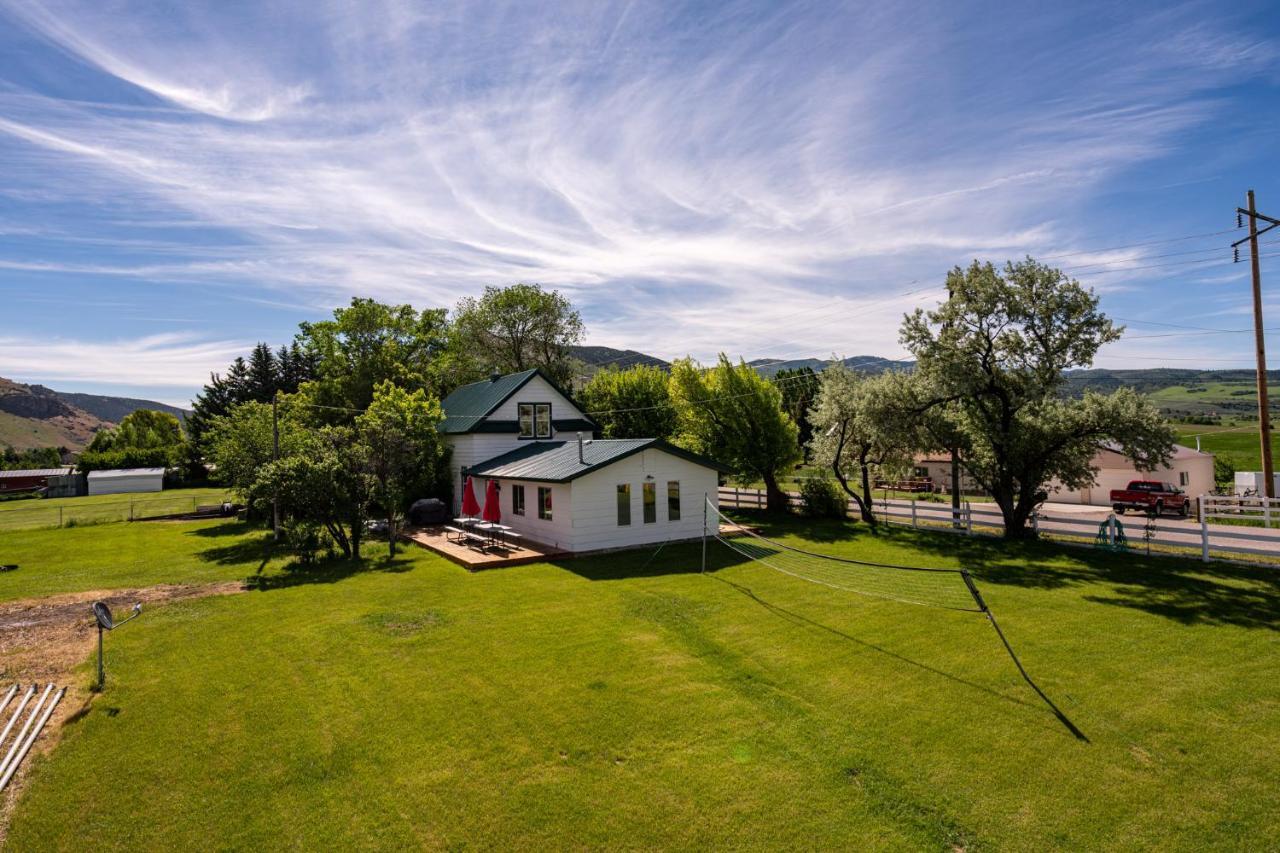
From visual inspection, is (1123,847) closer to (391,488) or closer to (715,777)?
(715,777)

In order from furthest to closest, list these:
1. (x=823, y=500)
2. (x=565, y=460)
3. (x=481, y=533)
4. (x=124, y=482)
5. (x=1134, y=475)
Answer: (x=124, y=482)
(x=1134, y=475)
(x=823, y=500)
(x=481, y=533)
(x=565, y=460)

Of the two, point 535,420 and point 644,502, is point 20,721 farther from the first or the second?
point 535,420

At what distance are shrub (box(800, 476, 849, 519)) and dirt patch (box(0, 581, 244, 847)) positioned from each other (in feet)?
72.5

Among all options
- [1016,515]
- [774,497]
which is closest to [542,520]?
[774,497]

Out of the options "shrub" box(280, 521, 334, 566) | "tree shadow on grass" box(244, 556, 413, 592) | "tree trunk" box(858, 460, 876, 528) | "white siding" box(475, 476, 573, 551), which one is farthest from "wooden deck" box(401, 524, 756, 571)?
"tree trunk" box(858, 460, 876, 528)

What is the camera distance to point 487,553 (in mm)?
19797

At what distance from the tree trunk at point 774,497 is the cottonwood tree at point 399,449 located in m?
15.4

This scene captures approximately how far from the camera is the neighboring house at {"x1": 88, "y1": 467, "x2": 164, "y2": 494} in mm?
55000

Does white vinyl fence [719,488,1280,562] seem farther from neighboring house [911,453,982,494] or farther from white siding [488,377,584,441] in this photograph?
neighboring house [911,453,982,494]

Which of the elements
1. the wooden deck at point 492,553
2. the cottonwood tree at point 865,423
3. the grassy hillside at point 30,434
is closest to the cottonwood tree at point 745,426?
the cottonwood tree at point 865,423

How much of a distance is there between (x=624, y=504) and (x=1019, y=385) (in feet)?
45.5

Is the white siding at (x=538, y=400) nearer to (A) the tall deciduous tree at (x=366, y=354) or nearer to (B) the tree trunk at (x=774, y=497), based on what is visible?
(B) the tree trunk at (x=774, y=497)

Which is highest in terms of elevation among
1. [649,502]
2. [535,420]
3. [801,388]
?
[801,388]

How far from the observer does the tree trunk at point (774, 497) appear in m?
30.5
